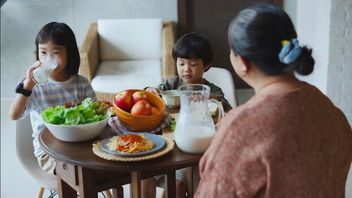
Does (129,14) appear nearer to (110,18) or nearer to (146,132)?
(110,18)

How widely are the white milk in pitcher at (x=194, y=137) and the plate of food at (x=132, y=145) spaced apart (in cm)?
7

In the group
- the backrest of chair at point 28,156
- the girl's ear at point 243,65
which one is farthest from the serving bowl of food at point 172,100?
the girl's ear at point 243,65

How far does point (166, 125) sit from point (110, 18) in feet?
9.19

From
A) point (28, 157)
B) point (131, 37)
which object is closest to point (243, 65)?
point (28, 157)

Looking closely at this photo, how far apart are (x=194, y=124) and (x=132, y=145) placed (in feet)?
0.66

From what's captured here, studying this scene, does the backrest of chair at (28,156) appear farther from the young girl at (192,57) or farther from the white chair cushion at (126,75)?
the white chair cushion at (126,75)

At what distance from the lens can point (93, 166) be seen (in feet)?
4.91

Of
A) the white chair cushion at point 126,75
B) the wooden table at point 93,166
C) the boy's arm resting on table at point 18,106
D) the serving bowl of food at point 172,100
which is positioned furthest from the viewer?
the white chair cushion at point 126,75

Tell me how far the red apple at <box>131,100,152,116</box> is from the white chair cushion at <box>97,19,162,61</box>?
2529 millimetres

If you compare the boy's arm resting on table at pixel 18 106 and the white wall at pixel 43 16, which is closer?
the boy's arm resting on table at pixel 18 106

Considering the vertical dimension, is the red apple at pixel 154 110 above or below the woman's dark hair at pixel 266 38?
below

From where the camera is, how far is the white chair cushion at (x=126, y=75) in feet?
12.2

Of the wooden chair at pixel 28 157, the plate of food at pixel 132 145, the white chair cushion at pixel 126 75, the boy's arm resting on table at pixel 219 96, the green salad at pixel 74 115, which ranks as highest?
the green salad at pixel 74 115

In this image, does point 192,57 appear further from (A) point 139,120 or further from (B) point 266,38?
(B) point 266,38
